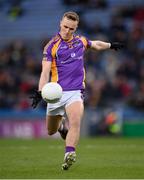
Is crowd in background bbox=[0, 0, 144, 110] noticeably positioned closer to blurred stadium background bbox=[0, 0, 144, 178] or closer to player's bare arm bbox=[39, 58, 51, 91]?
blurred stadium background bbox=[0, 0, 144, 178]

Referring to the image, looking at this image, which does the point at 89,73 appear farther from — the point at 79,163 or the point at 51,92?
the point at 51,92

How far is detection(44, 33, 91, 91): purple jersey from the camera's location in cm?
1094

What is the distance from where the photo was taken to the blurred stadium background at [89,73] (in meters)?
21.6

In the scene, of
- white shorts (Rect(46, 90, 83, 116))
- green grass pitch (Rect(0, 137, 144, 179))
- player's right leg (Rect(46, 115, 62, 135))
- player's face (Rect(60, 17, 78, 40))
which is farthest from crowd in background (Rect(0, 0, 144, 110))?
player's face (Rect(60, 17, 78, 40))

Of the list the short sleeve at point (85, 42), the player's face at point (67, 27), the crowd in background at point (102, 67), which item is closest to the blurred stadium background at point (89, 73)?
the crowd in background at point (102, 67)

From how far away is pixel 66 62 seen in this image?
11023 mm

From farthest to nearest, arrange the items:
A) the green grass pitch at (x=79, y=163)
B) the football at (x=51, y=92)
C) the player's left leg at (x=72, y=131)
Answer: the football at (x=51, y=92)
the player's left leg at (x=72, y=131)
the green grass pitch at (x=79, y=163)

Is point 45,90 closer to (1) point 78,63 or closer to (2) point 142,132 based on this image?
(1) point 78,63

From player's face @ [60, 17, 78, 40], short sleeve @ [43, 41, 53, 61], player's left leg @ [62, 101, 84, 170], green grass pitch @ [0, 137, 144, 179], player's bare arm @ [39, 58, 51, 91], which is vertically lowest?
green grass pitch @ [0, 137, 144, 179]

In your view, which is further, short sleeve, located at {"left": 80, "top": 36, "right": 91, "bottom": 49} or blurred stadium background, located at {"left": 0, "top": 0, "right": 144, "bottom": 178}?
blurred stadium background, located at {"left": 0, "top": 0, "right": 144, "bottom": 178}

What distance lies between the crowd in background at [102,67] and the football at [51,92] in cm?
1212

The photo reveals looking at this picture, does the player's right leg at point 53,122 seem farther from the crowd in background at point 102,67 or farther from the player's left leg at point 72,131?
the crowd in background at point 102,67

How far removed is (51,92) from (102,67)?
1459 centimetres

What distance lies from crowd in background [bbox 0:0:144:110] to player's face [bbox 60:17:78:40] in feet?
38.4
